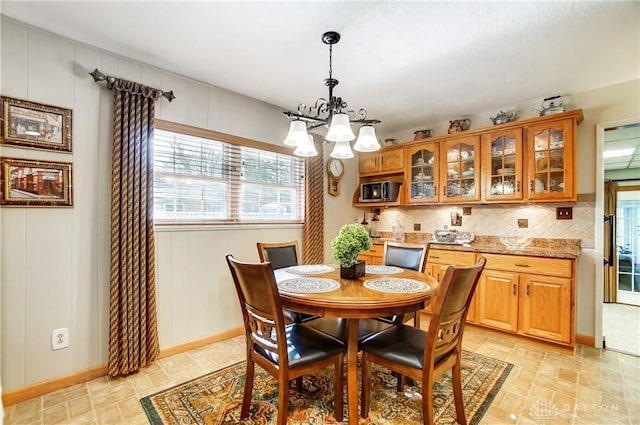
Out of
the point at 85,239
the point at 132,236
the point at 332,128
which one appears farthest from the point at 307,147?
the point at 85,239

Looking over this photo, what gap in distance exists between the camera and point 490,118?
3.45 m

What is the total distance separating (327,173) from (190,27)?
2.38 m

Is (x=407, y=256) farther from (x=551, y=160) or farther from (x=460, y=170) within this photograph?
(x=551, y=160)

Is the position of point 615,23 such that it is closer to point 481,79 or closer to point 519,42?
point 519,42

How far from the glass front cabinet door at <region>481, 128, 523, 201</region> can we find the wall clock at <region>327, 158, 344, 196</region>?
177 cm

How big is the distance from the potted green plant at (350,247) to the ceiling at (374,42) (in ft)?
4.42

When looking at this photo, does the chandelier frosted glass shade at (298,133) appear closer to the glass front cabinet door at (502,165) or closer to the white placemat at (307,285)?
the white placemat at (307,285)

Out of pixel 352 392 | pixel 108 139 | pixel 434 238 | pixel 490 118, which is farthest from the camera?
pixel 434 238

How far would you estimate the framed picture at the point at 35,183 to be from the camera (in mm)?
1897

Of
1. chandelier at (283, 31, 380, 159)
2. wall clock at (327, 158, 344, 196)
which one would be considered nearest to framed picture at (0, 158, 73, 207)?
chandelier at (283, 31, 380, 159)

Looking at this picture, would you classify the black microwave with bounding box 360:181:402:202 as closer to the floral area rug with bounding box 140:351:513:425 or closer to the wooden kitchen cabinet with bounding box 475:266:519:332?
the wooden kitchen cabinet with bounding box 475:266:519:332

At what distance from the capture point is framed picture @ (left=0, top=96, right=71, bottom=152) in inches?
75.0

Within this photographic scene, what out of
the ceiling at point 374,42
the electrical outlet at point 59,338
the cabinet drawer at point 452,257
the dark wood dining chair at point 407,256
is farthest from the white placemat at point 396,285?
the electrical outlet at point 59,338

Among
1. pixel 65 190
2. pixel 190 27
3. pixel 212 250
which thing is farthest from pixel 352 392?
pixel 190 27
